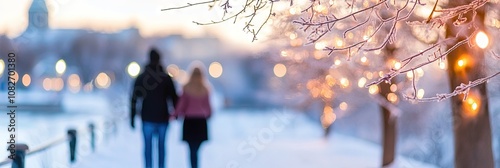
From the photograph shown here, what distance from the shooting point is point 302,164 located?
11.5 meters

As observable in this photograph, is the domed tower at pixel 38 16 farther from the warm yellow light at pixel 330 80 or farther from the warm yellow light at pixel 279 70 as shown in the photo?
the warm yellow light at pixel 279 70

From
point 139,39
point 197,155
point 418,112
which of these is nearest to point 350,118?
point 418,112

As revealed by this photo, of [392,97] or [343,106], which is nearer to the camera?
[392,97]

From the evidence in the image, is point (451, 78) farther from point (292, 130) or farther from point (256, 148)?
point (292, 130)

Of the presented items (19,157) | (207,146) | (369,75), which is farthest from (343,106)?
(19,157)

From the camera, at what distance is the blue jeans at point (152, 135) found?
8.99 metres

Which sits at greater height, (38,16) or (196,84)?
(38,16)

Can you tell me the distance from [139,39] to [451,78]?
9.05 m

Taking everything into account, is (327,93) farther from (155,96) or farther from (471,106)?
(471,106)

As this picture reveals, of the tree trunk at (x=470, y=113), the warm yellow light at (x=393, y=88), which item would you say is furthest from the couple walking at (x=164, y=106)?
the warm yellow light at (x=393, y=88)

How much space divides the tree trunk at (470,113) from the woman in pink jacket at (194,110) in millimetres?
3012

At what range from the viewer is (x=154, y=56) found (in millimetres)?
8977

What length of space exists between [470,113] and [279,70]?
1217 cm

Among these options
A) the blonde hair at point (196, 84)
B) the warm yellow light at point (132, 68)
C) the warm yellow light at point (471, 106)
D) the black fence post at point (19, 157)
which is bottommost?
the black fence post at point (19, 157)
